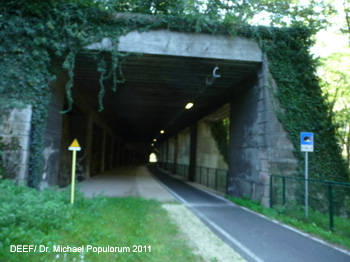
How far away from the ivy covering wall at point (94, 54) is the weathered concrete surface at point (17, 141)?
0.80 feet

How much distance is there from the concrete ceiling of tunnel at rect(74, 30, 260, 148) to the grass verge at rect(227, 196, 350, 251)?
519 cm

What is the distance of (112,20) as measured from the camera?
31.9 ft

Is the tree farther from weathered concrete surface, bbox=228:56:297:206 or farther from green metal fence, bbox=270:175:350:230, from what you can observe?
green metal fence, bbox=270:175:350:230

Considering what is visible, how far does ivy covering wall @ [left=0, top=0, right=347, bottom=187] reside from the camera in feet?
29.7

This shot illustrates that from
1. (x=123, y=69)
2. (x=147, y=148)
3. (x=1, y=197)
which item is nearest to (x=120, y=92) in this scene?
(x=123, y=69)

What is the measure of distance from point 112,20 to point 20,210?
7097 mm

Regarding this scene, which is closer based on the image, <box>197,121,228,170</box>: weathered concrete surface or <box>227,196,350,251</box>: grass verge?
<box>227,196,350,251</box>: grass verge

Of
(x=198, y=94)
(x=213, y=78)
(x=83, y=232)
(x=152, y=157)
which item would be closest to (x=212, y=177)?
(x=198, y=94)

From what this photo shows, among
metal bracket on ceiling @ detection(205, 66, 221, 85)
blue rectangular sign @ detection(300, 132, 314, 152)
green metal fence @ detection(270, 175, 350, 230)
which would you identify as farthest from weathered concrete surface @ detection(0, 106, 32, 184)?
blue rectangular sign @ detection(300, 132, 314, 152)

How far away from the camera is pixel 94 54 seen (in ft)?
32.4

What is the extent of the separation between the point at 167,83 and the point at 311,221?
856 cm

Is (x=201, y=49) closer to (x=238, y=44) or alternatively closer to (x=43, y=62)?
(x=238, y=44)

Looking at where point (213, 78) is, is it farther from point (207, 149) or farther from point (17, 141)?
point (207, 149)

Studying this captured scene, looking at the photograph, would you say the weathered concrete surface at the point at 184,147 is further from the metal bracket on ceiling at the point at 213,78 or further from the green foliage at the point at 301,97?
the green foliage at the point at 301,97
